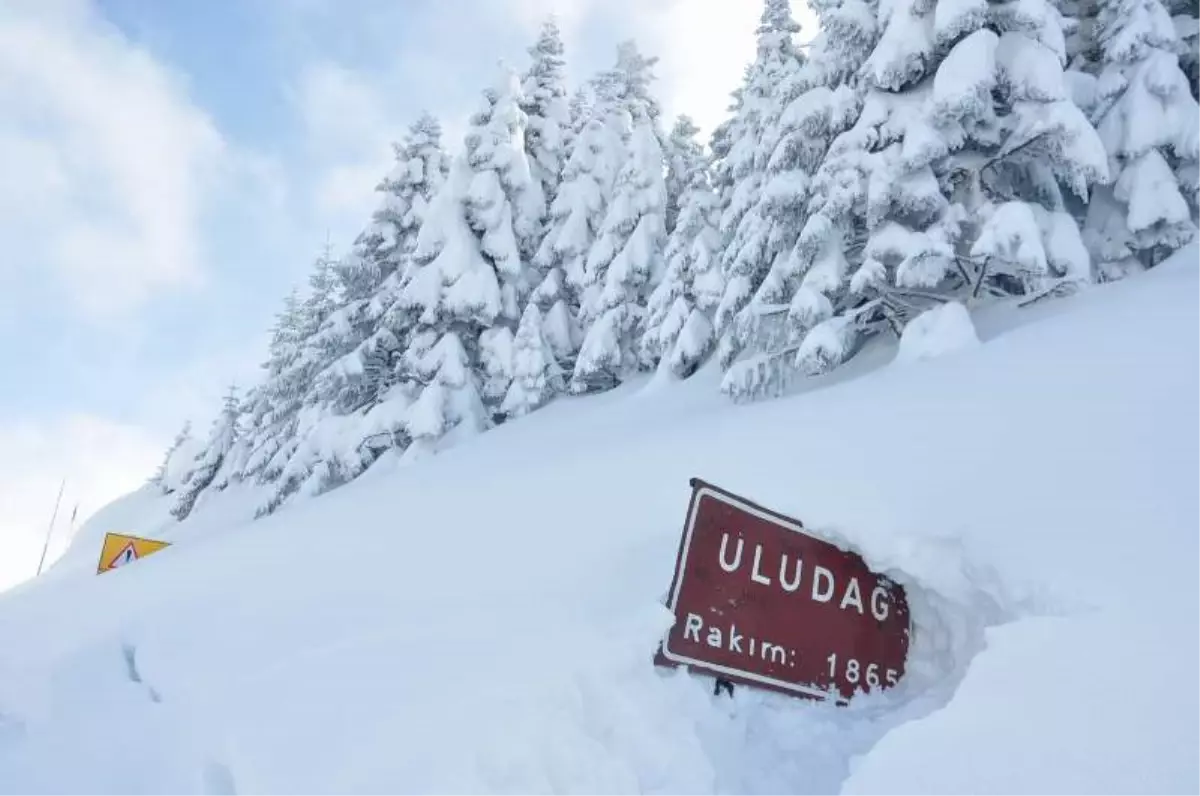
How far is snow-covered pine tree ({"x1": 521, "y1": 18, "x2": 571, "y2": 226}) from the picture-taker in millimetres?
24078

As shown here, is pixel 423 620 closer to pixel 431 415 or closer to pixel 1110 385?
pixel 1110 385

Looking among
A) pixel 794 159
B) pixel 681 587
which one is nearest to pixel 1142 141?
pixel 794 159

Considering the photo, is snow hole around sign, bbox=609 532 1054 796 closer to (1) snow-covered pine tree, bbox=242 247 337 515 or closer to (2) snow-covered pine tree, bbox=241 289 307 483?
(1) snow-covered pine tree, bbox=242 247 337 515

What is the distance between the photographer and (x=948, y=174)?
11891 mm

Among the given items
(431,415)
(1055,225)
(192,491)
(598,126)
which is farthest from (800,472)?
(192,491)

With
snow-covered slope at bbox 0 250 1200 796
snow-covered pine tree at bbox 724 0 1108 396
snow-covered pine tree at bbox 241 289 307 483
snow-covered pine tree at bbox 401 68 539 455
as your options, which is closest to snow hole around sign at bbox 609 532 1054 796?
snow-covered slope at bbox 0 250 1200 796

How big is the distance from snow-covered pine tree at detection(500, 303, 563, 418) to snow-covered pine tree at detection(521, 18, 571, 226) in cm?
473

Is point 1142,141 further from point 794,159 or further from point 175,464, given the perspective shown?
point 175,464

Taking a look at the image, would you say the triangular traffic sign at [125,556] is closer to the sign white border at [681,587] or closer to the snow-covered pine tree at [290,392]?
the snow-covered pine tree at [290,392]

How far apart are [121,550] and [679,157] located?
1890cm

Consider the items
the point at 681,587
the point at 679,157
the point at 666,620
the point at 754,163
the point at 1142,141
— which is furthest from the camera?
the point at 679,157

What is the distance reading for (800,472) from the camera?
645 centimetres

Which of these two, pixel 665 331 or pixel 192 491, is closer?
pixel 665 331

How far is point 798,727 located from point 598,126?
22.3 m
